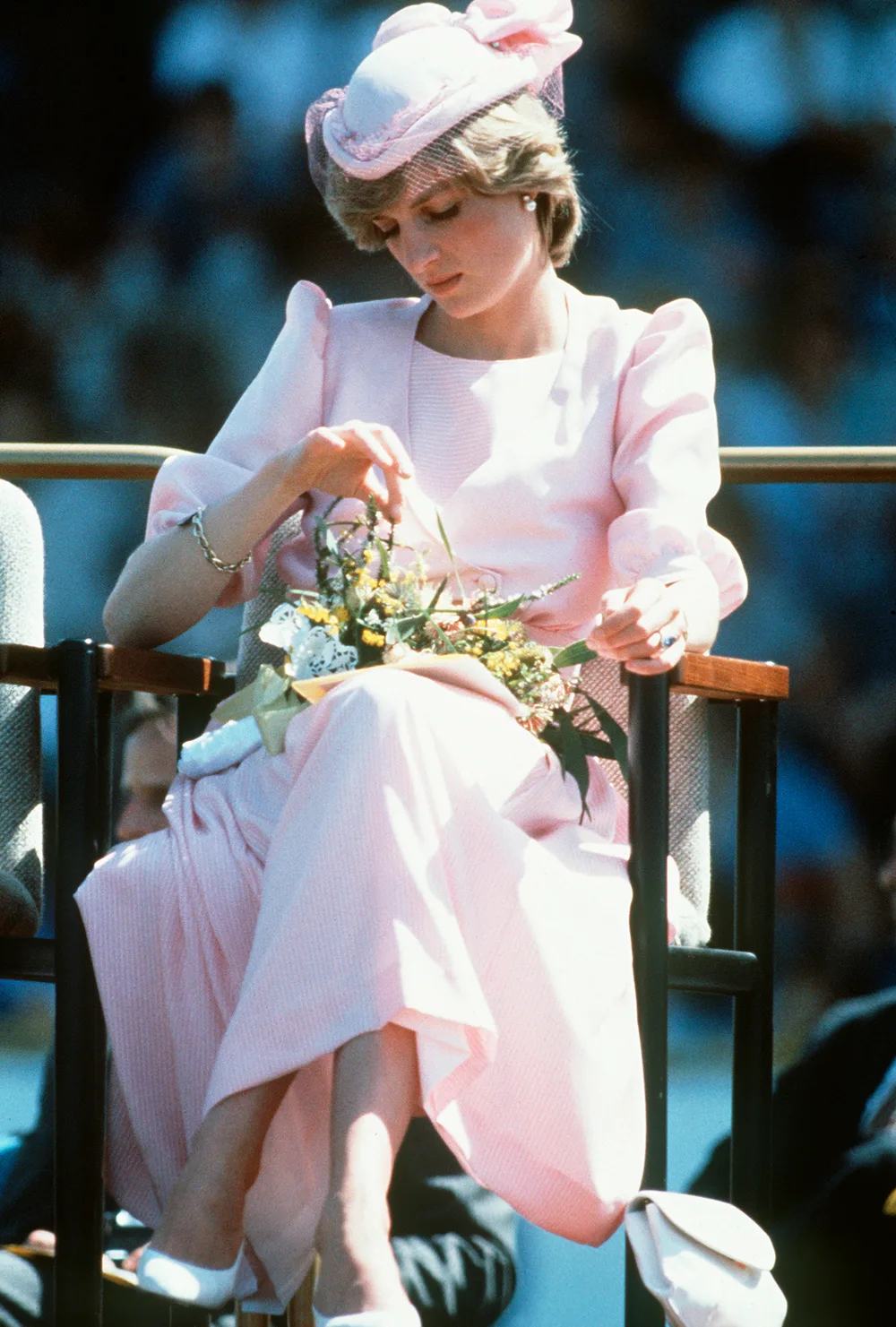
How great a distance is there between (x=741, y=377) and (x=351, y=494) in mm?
1043

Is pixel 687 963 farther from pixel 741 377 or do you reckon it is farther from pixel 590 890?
pixel 741 377

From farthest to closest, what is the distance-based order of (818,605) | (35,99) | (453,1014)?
(35,99) < (818,605) < (453,1014)

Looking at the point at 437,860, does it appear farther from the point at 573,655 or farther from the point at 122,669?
the point at 122,669

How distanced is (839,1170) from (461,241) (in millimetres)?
1470

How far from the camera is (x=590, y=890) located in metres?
1.75

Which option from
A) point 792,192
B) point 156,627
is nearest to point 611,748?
point 156,627

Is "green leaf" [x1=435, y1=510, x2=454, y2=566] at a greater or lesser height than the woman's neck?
lesser

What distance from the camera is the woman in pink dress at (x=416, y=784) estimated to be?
160 centimetres

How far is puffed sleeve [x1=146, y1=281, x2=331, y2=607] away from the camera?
215 cm

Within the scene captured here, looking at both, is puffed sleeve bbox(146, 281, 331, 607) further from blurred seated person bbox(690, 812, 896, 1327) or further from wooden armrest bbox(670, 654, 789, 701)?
blurred seated person bbox(690, 812, 896, 1327)

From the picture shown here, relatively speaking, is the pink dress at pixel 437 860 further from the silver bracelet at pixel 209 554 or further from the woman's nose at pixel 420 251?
the woman's nose at pixel 420 251

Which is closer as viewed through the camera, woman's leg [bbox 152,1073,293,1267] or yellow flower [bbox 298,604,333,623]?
woman's leg [bbox 152,1073,293,1267]

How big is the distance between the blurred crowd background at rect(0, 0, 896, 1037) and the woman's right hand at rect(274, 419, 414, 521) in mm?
872

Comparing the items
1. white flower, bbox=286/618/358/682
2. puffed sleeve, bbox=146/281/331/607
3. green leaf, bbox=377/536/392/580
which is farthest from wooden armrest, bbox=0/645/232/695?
green leaf, bbox=377/536/392/580
